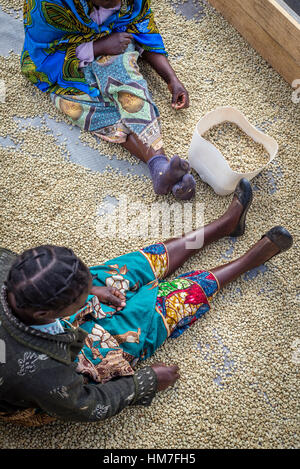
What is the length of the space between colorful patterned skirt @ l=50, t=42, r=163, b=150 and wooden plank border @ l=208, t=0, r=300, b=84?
714 mm

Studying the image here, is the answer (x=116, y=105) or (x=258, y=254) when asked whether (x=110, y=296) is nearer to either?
(x=258, y=254)

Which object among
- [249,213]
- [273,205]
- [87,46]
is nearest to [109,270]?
[249,213]

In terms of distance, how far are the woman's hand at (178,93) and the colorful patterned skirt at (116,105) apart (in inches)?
6.1

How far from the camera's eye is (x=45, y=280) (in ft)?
3.26

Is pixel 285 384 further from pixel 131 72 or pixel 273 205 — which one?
pixel 131 72

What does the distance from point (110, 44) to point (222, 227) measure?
989 mm

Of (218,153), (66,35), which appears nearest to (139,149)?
(218,153)

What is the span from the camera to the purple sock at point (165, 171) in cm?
175

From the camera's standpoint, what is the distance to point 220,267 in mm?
1701

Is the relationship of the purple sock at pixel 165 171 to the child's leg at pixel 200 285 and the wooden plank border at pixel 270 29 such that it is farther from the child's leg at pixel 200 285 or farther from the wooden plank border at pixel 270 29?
the wooden plank border at pixel 270 29

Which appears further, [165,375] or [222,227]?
[222,227]

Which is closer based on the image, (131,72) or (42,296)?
(42,296)
